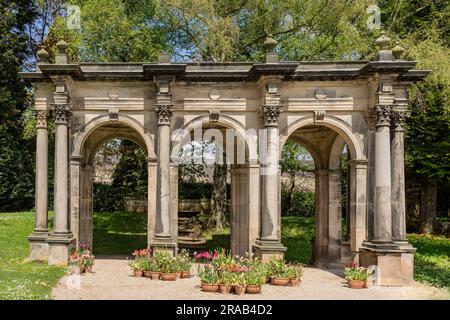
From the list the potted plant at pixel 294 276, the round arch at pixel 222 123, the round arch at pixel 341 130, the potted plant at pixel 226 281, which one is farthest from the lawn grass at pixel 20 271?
the round arch at pixel 341 130

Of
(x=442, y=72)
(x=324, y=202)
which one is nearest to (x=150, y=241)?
(x=324, y=202)

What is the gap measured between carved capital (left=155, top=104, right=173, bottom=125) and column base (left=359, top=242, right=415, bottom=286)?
283 inches

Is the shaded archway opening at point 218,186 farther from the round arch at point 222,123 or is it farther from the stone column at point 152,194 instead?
the stone column at point 152,194

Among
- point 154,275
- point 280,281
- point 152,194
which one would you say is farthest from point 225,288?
point 152,194

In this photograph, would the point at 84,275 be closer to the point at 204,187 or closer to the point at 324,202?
the point at 324,202

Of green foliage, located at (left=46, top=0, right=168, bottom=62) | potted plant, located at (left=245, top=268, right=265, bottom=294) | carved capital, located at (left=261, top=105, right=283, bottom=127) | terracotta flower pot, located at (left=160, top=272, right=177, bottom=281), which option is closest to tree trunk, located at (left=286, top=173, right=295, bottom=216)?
green foliage, located at (left=46, top=0, right=168, bottom=62)

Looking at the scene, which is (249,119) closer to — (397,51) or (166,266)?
(397,51)

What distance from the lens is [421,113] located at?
23.2 metres

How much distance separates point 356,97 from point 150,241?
7969 mm

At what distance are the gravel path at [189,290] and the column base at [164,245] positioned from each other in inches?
45.0

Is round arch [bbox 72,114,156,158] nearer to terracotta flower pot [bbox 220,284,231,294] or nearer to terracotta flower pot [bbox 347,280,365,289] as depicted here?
terracotta flower pot [bbox 220,284,231,294]

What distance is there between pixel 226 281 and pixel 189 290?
3.17ft

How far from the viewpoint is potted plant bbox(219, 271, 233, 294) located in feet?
37.0

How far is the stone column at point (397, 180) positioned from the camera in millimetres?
14398
